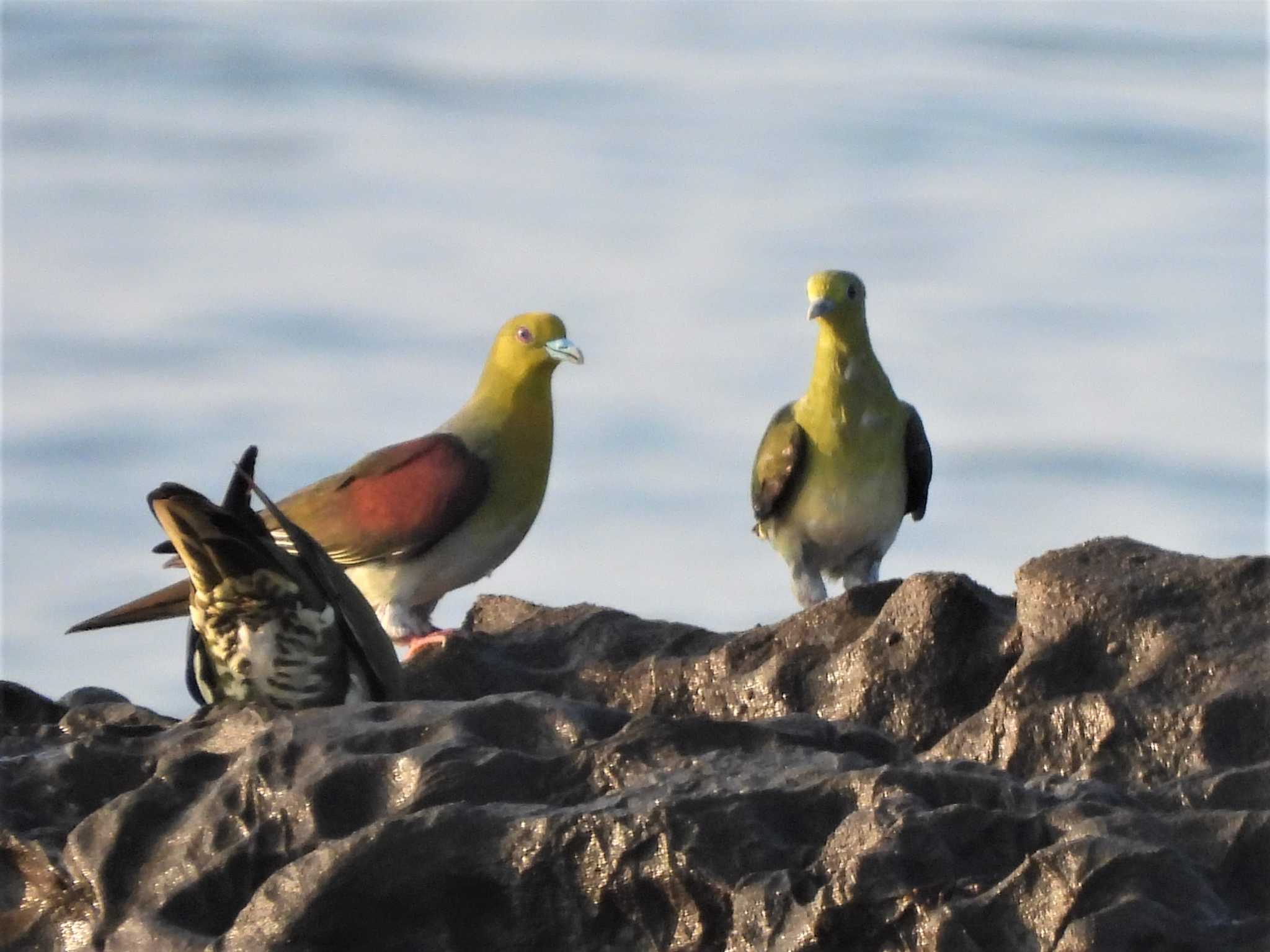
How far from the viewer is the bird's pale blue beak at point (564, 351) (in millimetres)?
9797

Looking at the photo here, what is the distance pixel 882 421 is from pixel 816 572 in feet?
2.60

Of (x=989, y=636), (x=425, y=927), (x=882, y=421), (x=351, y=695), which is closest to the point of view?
(x=425, y=927)

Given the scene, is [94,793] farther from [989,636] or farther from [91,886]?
[989,636]

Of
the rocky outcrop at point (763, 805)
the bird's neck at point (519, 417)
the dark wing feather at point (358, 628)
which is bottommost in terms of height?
the rocky outcrop at point (763, 805)

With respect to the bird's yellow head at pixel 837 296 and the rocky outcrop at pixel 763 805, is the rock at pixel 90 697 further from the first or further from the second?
the bird's yellow head at pixel 837 296

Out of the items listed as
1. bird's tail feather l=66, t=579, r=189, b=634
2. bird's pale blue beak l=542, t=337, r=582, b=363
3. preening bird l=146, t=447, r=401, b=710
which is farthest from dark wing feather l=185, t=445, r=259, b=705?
bird's pale blue beak l=542, t=337, r=582, b=363

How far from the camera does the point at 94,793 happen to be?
528cm

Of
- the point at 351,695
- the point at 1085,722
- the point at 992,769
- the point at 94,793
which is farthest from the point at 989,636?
the point at 94,793

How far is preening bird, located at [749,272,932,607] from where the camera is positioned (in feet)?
31.4

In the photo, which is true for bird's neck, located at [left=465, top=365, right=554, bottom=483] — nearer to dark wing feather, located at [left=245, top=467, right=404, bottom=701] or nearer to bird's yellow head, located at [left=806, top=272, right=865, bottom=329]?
bird's yellow head, located at [left=806, top=272, right=865, bottom=329]

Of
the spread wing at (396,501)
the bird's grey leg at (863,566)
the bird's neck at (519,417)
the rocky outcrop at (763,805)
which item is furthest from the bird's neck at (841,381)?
the rocky outcrop at (763,805)

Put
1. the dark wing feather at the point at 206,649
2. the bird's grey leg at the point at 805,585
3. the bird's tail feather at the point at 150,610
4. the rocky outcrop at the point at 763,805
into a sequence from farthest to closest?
the bird's grey leg at the point at 805,585
the bird's tail feather at the point at 150,610
the dark wing feather at the point at 206,649
the rocky outcrop at the point at 763,805

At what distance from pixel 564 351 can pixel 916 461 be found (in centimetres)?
157

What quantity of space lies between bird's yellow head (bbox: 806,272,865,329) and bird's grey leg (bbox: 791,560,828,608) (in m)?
1.07
